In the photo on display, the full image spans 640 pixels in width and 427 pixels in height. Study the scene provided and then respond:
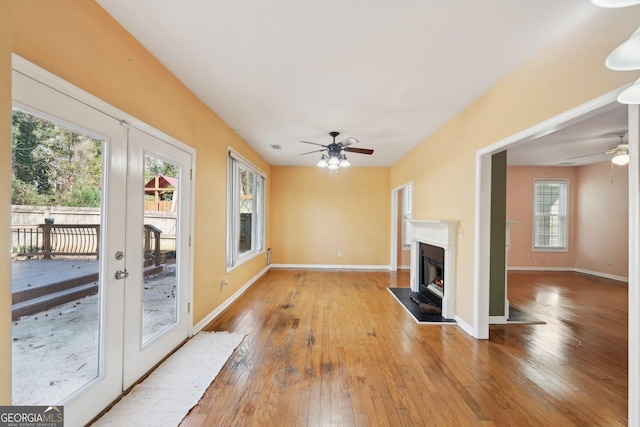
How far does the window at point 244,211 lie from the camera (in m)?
4.27

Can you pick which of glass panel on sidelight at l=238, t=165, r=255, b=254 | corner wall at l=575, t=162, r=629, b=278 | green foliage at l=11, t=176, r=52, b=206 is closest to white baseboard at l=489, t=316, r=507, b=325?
glass panel on sidelight at l=238, t=165, r=255, b=254

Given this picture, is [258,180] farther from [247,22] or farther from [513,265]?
[513,265]

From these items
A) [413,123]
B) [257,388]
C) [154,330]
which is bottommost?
[257,388]

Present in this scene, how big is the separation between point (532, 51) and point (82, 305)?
388 centimetres

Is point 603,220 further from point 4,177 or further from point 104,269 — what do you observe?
point 4,177

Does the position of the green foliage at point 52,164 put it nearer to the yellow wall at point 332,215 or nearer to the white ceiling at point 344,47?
the white ceiling at point 344,47

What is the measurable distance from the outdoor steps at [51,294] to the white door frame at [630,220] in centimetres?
334

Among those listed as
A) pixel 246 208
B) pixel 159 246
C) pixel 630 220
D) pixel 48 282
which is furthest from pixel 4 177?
pixel 246 208

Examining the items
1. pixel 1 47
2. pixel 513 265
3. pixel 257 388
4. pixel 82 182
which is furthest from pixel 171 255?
pixel 513 265

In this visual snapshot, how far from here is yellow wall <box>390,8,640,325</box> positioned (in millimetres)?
1649

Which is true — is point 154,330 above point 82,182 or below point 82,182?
below

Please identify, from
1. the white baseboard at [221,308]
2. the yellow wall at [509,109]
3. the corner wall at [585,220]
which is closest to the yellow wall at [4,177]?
the white baseboard at [221,308]

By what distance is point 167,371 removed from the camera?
2.24 m

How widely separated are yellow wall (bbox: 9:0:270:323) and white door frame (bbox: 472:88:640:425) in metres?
3.04
